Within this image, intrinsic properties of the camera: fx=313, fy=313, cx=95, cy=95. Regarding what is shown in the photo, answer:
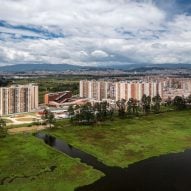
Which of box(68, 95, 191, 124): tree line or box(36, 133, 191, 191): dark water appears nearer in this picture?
box(36, 133, 191, 191): dark water

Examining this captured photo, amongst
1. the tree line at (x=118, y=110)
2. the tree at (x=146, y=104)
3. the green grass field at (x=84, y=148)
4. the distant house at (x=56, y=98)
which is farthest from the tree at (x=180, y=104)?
the distant house at (x=56, y=98)

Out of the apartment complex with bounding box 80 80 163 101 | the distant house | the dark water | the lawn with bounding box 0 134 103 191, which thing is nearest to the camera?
the dark water

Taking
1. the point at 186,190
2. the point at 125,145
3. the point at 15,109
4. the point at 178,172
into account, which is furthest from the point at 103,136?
the point at 15,109

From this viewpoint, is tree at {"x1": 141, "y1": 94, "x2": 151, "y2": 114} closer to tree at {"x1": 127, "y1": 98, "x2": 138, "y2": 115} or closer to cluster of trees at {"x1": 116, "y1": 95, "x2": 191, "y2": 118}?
cluster of trees at {"x1": 116, "y1": 95, "x2": 191, "y2": 118}

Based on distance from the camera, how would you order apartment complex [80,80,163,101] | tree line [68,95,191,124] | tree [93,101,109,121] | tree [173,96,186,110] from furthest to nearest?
apartment complex [80,80,163,101], tree [173,96,186,110], tree [93,101,109,121], tree line [68,95,191,124]

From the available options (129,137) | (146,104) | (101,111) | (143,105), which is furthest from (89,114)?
(146,104)

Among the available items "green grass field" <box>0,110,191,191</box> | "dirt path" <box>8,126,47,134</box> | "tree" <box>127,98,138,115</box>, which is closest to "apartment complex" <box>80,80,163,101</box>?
"tree" <box>127,98,138,115</box>
